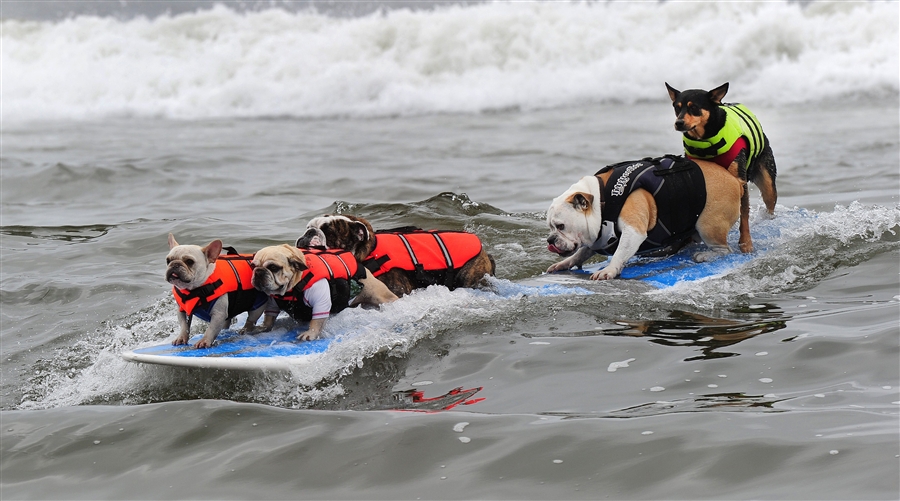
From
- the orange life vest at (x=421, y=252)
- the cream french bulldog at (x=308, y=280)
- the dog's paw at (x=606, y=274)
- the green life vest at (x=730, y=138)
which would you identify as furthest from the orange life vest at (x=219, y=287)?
the green life vest at (x=730, y=138)

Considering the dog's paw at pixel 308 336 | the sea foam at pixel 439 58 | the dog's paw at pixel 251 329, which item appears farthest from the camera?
the sea foam at pixel 439 58

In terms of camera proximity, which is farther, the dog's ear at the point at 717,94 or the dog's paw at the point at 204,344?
the dog's ear at the point at 717,94

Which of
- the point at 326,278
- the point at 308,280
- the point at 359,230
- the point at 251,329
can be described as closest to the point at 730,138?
the point at 359,230

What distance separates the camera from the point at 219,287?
5.66 meters

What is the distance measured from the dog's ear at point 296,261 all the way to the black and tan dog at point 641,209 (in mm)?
2303

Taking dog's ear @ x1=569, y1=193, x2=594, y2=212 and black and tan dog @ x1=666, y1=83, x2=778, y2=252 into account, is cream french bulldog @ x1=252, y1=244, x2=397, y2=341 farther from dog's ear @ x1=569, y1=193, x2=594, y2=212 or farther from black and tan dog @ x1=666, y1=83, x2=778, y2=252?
black and tan dog @ x1=666, y1=83, x2=778, y2=252

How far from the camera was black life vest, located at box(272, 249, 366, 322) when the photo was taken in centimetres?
581

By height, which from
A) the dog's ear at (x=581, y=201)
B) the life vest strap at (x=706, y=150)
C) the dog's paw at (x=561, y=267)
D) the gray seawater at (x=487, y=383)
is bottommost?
the gray seawater at (x=487, y=383)

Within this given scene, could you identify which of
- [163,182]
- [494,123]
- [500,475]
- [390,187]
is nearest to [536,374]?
[500,475]

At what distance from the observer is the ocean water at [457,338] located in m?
4.13

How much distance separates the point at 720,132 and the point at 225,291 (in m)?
4.34

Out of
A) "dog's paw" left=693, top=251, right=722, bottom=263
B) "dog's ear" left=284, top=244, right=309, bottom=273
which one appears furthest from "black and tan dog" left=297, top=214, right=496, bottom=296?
"dog's paw" left=693, top=251, right=722, bottom=263

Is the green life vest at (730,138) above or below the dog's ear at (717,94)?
below

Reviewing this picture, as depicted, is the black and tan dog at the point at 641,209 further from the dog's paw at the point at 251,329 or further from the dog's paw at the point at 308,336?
the dog's paw at the point at 251,329
